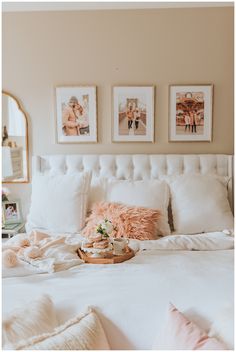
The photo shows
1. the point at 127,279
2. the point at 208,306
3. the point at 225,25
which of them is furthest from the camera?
the point at 225,25

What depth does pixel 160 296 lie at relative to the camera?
146 centimetres

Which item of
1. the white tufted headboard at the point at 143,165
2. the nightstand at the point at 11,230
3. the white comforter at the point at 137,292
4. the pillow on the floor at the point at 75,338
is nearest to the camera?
the pillow on the floor at the point at 75,338

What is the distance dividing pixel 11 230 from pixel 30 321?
1.84 m

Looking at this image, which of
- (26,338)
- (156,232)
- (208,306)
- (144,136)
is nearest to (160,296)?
(208,306)

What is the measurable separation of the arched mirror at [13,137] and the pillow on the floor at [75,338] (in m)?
2.14

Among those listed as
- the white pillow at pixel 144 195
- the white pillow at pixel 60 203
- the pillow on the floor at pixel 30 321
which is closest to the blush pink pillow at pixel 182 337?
the pillow on the floor at pixel 30 321

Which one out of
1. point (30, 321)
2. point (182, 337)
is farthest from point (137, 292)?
point (30, 321)

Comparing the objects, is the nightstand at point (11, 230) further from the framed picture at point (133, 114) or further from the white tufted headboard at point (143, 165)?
the framed picture at point (133, 114)

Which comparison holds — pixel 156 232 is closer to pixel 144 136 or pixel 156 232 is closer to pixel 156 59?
pixel 144 136

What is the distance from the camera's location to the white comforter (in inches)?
53.9

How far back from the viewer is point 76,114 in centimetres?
322

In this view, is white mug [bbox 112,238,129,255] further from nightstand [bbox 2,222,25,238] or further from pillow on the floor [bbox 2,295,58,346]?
nightstand [bbox 2,222,25,238]

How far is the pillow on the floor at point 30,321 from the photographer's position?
1137 mm

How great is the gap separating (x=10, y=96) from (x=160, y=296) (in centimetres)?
240
